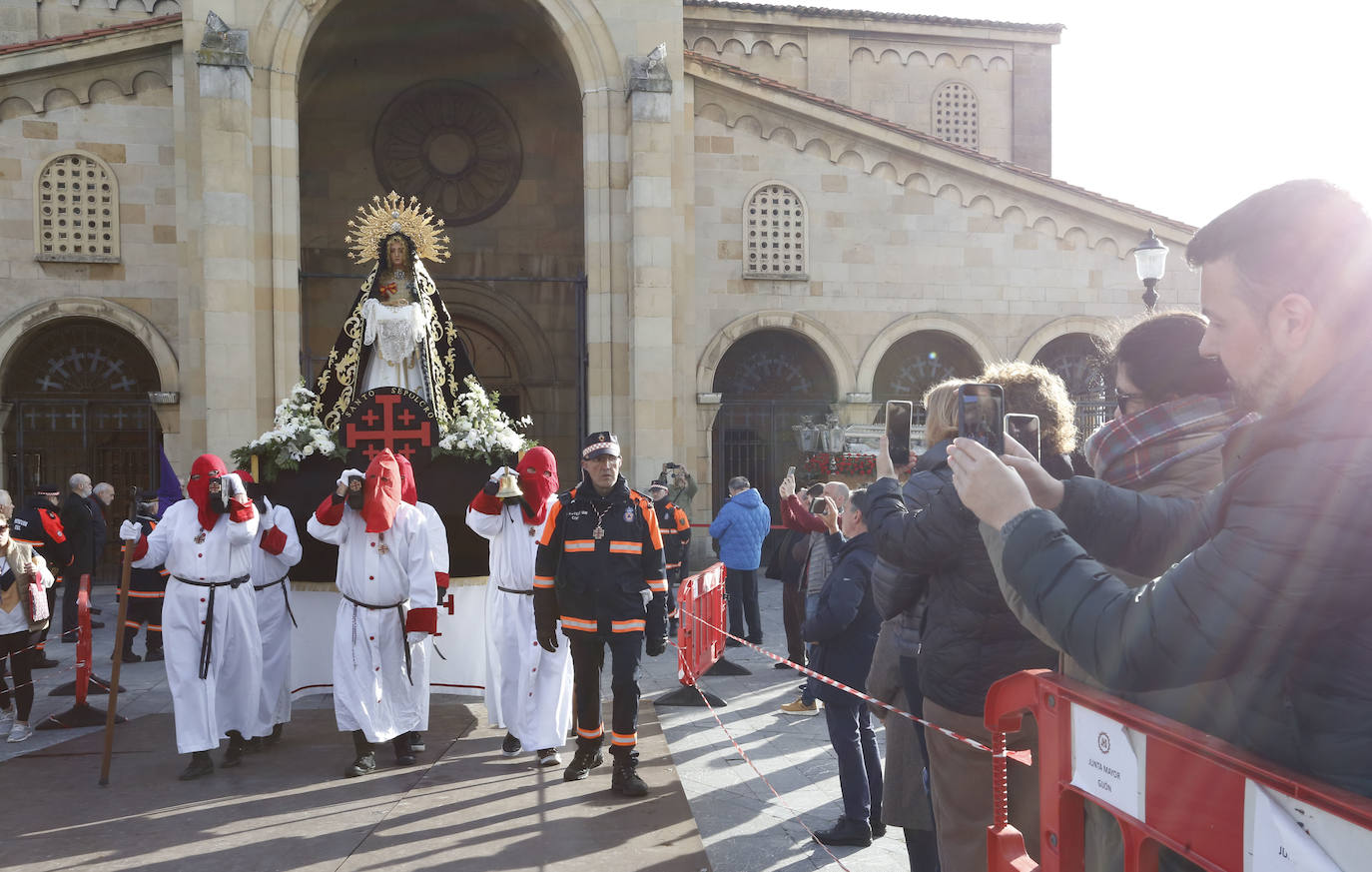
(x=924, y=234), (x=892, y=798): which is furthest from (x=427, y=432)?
(x=924, y=234)

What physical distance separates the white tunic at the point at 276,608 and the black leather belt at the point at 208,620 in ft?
1.40

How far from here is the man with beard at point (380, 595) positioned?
6.64 meters

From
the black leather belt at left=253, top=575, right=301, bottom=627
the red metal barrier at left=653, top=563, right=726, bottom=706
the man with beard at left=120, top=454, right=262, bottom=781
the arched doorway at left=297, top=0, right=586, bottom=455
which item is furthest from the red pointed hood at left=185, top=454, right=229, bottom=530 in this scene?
the arched doorway at left=297, top=0, right=586, bottom=455

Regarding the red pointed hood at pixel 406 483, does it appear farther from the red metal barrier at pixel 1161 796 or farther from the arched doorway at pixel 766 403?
the arched doorway at pixel 766 403

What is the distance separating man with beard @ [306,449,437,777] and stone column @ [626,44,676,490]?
8008 millimetres

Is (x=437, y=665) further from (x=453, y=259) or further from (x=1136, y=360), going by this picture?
(x=453, y=259)

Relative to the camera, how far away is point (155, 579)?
10.8 meters

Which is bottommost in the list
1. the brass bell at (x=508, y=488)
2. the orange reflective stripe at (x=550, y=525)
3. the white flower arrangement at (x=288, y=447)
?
the orange reflective stripe at (x=550, y=525)

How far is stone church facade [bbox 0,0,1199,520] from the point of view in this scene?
14.4 metres

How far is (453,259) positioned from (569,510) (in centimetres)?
1333

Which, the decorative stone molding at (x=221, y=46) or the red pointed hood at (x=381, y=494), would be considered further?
the decorative stone molding at (x=221, y=46)

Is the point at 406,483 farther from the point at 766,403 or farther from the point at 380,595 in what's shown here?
the point at 766,403

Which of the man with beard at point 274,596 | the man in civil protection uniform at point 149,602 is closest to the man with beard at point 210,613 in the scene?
the man with beard at point 274,596

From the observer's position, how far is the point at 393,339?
372 inches
